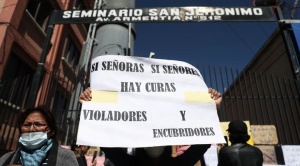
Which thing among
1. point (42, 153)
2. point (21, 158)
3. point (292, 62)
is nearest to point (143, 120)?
point (42, 153)

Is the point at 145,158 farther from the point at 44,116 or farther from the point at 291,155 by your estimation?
the point at 291,155

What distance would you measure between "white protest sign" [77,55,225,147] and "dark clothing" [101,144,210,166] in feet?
0.40

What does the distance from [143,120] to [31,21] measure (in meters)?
9.00

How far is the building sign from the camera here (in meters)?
4.01

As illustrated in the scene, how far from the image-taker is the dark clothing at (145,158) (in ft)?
6.03

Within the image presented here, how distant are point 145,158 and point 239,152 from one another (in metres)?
1.37

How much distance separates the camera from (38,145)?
5.96 ft

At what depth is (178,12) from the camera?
4.05 m

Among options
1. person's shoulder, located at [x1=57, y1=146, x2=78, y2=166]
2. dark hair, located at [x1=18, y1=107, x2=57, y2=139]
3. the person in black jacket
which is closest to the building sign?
the person in black jacket

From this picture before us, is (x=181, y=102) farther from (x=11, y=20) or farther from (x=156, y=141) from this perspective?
(x=11, y=20)

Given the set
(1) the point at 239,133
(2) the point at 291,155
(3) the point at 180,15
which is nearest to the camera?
(1) the point at 239,133

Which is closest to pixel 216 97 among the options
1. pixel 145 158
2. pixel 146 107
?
pixel 146 107

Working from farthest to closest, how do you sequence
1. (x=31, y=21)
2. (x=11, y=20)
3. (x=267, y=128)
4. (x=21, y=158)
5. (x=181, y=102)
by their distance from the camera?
(x=31, y=21), (x=11, y=20), (x=267, y=128), (x=181, y=102), (x=21, y=158)

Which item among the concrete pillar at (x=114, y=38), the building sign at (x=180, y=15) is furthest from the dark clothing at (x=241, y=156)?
the concrete pillar at (x=114, y=38)
